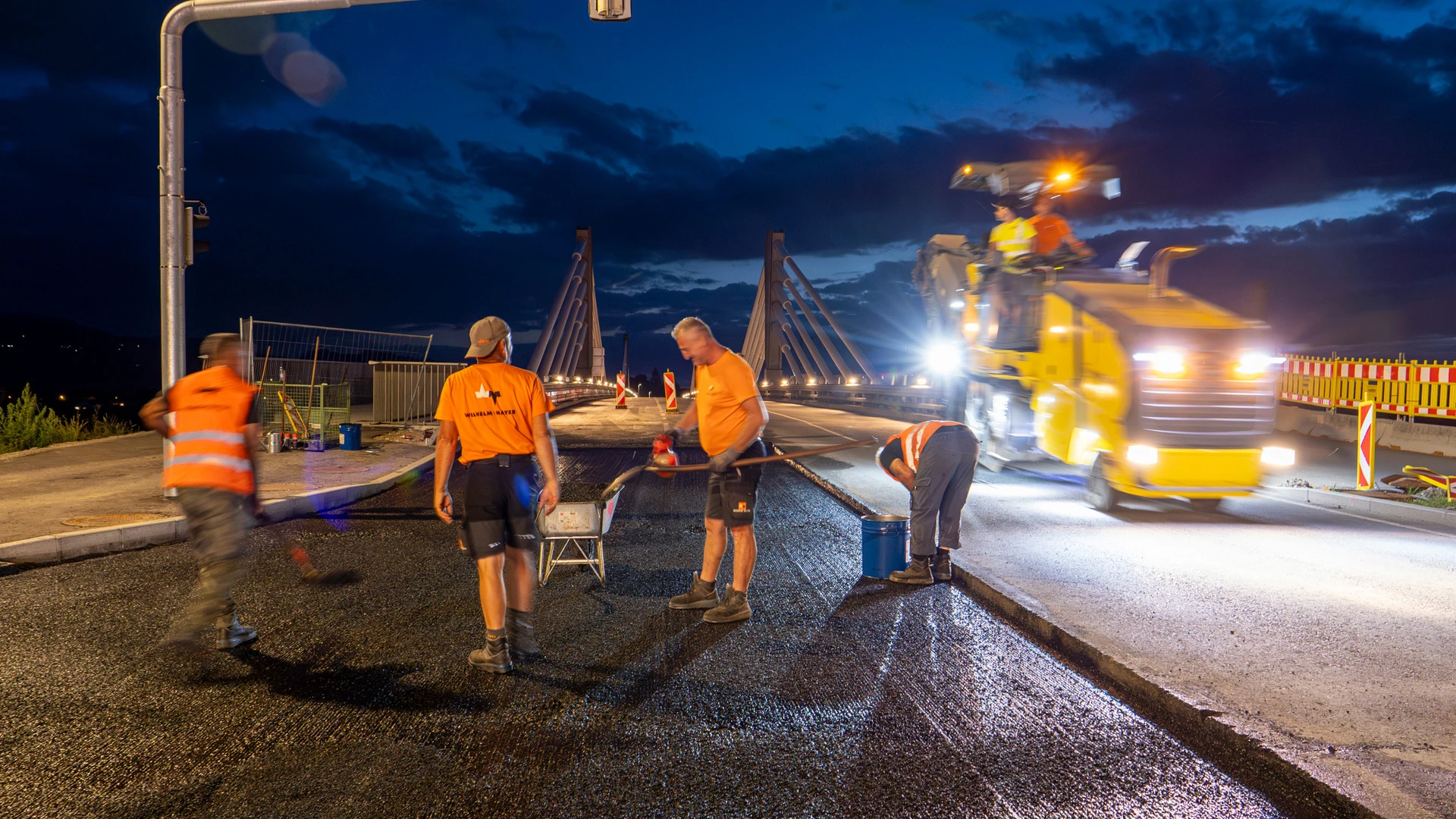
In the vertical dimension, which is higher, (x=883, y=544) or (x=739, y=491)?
(x=739, y=491)

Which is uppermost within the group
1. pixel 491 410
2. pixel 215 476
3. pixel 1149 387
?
pixel 1149 387

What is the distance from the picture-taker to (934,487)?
21.3 feet

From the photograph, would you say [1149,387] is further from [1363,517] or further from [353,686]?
[353,686]

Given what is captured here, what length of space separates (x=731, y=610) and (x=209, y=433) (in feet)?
10.1

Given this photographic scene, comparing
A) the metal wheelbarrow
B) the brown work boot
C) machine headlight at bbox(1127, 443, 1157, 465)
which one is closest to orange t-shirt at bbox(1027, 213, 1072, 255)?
machine headlight at bbox(1127, 443, 1157, 465)

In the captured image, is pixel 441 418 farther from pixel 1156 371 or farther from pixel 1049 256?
pixel 1049 256

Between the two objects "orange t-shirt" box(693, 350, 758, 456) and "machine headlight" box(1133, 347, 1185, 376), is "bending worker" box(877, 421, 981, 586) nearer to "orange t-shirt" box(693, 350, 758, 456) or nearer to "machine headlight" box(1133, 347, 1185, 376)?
"orange t-shirt" box(693, 350, 758, 456)

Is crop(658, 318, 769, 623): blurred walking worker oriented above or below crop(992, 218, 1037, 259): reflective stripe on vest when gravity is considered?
below

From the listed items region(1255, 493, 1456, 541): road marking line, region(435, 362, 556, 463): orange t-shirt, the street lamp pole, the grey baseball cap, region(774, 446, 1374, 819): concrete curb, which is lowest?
region(774, 446, 1374, 819): concrete curb

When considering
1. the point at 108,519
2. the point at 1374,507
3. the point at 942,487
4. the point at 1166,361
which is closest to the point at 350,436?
the point at 108,519

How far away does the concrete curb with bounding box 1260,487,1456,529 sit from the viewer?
8.77 meters

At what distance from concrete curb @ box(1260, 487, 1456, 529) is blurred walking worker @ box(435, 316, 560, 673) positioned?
28.3ft

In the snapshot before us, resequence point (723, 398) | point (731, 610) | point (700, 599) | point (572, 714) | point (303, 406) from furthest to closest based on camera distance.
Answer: point (303, 406) → point (700, 599) → point (723, 398) → point (731, 610) → point (572, 714)

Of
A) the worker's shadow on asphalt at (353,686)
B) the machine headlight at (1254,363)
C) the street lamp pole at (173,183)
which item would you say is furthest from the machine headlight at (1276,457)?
the street lamp pole at (173,183)
